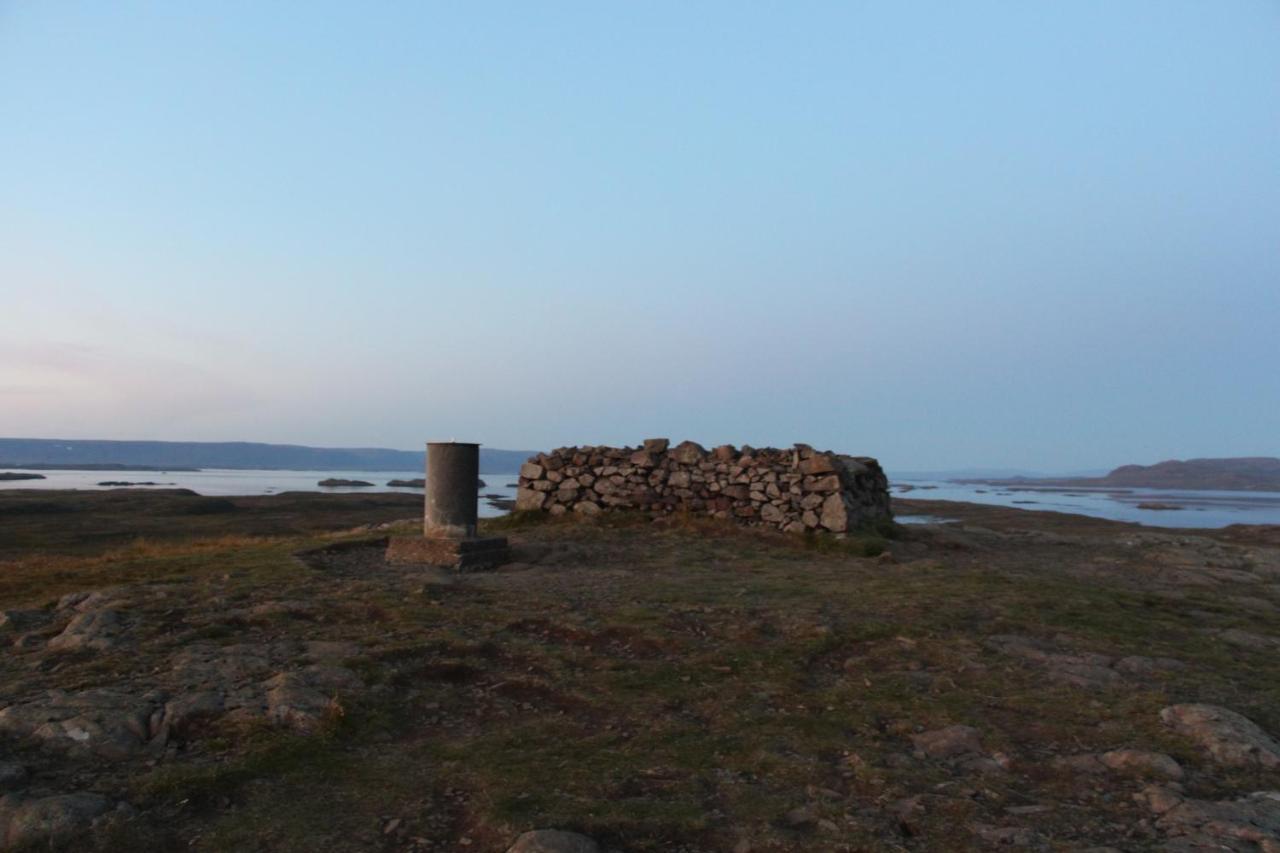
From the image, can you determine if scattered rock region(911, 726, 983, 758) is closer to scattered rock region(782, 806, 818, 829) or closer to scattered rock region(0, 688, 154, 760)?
scattered rock region(782, 806, 818, 829)

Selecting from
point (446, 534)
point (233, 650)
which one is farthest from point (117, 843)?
point (446, 534)

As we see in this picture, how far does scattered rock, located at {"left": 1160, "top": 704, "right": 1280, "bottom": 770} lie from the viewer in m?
4.61

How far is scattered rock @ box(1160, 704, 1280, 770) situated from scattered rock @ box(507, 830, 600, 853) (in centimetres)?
357

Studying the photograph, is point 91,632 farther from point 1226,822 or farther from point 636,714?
point 1226,822

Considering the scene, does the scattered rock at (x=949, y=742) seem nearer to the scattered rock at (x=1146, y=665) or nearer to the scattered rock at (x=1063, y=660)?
the scattered rock at (x=1063, y=660)

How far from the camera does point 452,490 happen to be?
1194 centimetres

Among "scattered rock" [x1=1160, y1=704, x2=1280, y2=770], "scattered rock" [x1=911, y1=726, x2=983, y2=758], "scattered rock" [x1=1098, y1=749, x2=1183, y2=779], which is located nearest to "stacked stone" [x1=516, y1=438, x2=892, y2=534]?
"scattered rock" [x1=1160, y1=704, x2=1280, y2=770]

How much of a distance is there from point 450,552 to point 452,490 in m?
1.30

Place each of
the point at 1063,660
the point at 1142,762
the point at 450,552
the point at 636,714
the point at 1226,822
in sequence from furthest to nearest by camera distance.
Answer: the point at 450,552, the point at 1063,660, the point at 636,714, the point at 1142,762, the point at 1226,822

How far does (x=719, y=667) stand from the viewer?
20.8 ft

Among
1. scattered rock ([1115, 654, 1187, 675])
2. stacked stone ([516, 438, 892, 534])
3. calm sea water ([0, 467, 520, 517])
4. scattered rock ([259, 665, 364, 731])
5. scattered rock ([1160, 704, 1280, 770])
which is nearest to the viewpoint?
scattered rock ([1160, 704, 1280, 770])

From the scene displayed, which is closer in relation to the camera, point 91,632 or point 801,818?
point 801,818

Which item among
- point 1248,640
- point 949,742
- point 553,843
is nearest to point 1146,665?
point 1248,640

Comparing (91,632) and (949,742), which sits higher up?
(91,632)
